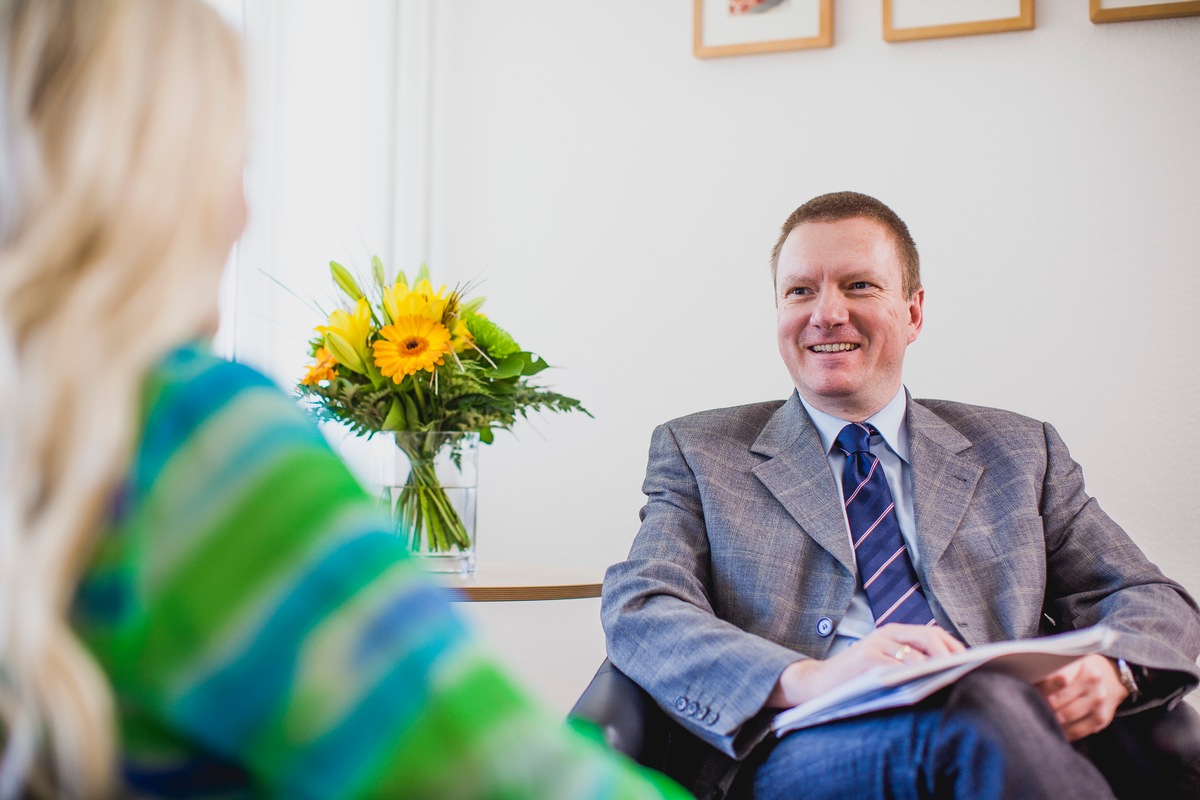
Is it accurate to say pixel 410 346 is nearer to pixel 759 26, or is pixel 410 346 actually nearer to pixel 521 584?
pixel 521 584

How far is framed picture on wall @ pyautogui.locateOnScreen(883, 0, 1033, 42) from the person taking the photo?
2.42m

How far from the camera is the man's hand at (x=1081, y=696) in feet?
4.72

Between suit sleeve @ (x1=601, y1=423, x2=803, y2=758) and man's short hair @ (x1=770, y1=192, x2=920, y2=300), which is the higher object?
man's short hair @ (x1=770, y1=192, x2=920, y2=300)

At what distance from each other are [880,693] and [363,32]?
2.19m

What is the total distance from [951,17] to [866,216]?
811 millimetres

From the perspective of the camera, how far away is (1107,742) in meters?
1.53

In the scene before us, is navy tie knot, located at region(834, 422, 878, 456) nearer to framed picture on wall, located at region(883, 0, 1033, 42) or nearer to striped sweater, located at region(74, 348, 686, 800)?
framed picture on wall, located at region(883, 0, 1033, 42)

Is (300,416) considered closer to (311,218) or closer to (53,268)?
(53,268)

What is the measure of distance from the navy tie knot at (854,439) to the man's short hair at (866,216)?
0.29 metres

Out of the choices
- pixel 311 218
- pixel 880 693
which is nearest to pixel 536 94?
pixel 311 218

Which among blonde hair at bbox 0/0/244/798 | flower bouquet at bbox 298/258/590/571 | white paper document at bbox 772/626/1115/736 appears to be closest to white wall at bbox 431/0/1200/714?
flower bouquet at bbox 298/258/590/571

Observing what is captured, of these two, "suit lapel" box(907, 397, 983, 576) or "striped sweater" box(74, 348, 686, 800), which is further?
"suit lapel" box(907, 397, 983, 576)

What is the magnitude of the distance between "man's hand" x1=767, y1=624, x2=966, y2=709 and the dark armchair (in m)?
0.20

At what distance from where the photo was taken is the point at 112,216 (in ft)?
1.97
